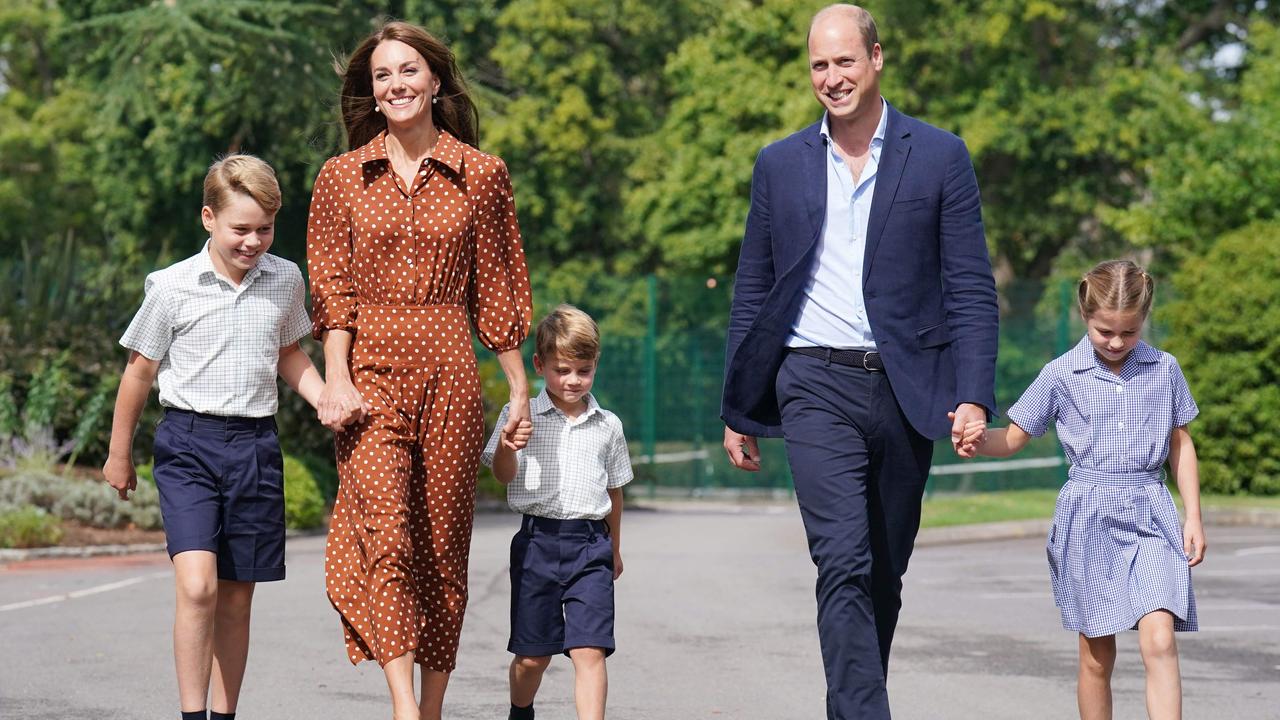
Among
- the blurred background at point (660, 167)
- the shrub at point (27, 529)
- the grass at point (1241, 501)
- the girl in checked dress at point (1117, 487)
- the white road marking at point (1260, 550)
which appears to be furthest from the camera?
the grass at point (1241, 501)

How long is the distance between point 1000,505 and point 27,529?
9.93 m

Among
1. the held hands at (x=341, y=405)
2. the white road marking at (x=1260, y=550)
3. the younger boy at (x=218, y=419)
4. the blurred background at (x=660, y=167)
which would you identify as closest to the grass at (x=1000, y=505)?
the blurred background at (x=660, y=167)

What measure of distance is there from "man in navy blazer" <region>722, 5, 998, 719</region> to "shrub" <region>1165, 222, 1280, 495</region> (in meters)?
15.7

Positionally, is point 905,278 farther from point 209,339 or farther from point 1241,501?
point 1241,501

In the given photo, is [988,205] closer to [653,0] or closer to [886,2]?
[886,2]

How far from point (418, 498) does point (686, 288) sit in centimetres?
1704

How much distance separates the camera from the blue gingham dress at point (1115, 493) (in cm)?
530

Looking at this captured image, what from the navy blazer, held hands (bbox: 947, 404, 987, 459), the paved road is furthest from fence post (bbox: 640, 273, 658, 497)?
held hands (bbox: 947, 404, 987, 459)

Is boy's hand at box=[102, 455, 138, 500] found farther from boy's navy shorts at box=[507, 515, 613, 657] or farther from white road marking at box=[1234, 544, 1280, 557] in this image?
white road marking at box=[1234, 544, 1280, 557]

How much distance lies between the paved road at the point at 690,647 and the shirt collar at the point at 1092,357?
5.49 feet

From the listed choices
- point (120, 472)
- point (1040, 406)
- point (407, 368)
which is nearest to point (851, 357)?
point (1040, 406)

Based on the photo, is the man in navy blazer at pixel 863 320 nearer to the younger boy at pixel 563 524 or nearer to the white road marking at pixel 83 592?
the younger boy at pixel 563 524

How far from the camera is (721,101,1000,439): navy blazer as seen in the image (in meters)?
5.02

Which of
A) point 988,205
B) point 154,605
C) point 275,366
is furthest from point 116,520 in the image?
point 988,205
